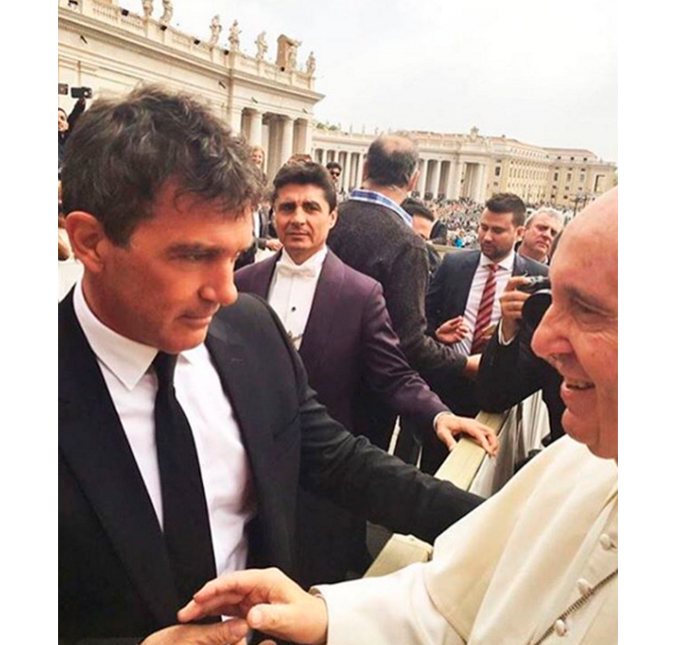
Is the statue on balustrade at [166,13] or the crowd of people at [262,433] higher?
the statue on balustrade at [166,13]

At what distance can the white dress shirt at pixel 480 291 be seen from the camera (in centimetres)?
130

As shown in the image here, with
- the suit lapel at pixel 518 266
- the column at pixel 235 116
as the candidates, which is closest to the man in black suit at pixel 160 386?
the column at pixel 235 116

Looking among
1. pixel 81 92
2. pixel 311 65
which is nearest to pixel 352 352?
pixel 311 65

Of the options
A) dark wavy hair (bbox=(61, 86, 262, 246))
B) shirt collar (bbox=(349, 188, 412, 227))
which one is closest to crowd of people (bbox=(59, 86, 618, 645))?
dark wavy hair (bbox=(61, 86, 262, 246))

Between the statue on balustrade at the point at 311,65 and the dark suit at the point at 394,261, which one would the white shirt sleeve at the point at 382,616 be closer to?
the dark suit at the point at 394,261

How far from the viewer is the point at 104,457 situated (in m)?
0.69

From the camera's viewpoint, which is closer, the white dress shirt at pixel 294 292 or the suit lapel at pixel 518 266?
the white dress shirt at pixel 294 292

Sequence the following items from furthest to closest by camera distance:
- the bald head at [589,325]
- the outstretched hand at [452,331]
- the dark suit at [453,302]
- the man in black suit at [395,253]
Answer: the outstretched hand at [452,331]
the man in black suit at [395,253]
the dark suit at [453,302]
the bald head at [589,325]

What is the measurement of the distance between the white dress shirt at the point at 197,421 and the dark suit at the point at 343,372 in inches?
6.6

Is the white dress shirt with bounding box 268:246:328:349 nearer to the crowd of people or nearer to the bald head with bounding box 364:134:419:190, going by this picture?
the crowd of people

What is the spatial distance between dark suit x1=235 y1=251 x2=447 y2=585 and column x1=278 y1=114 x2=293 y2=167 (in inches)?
6.8

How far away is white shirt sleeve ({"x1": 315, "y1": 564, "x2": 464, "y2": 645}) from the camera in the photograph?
78 cm

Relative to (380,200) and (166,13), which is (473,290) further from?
(166,13)
